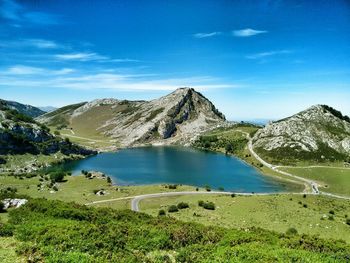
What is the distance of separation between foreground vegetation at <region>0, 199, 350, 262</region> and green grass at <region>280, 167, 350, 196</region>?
4182 inches

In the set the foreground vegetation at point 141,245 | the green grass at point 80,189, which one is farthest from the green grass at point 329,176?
the foreground vegetation at point 141,245

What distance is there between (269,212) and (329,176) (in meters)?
84.8

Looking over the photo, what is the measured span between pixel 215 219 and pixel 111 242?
4856 cm

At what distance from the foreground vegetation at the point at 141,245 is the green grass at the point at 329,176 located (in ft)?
348

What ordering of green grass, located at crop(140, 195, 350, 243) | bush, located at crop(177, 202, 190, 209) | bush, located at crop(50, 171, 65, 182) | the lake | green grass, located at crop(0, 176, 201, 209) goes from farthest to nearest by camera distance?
1. the lake
2. bush, located at crop(50, 171, 65, 182)
3. green grass, located at crop(0, 176, 201, 209)
4. bush, located at crop(177, 202, 190, 209)
5. green grass, located at crop(140, 195, 350, 243)

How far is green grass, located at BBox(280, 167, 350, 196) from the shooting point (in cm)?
13402

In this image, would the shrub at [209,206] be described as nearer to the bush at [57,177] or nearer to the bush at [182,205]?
the bush at [182,205]

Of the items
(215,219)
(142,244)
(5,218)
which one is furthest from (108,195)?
(142,244)

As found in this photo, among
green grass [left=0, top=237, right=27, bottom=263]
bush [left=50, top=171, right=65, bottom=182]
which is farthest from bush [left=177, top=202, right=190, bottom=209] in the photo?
bush [left=50, top=171, right=65, bottom=182]

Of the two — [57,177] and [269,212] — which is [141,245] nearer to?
[269,212]

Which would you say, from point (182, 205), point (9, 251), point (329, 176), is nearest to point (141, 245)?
point (9, 251)

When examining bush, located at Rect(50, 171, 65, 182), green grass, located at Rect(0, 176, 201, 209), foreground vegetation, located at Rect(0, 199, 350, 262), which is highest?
foreground vegetation, located at Rect(0, 199, 350, 262)

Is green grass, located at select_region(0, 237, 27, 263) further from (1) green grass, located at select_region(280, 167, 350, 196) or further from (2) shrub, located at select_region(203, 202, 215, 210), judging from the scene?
(1) green grass, located at select_region(280, 167, 350, 196)

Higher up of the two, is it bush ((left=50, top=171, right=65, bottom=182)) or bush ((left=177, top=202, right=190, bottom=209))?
bush ((left=177, top=202, right=190, bottom=209))
